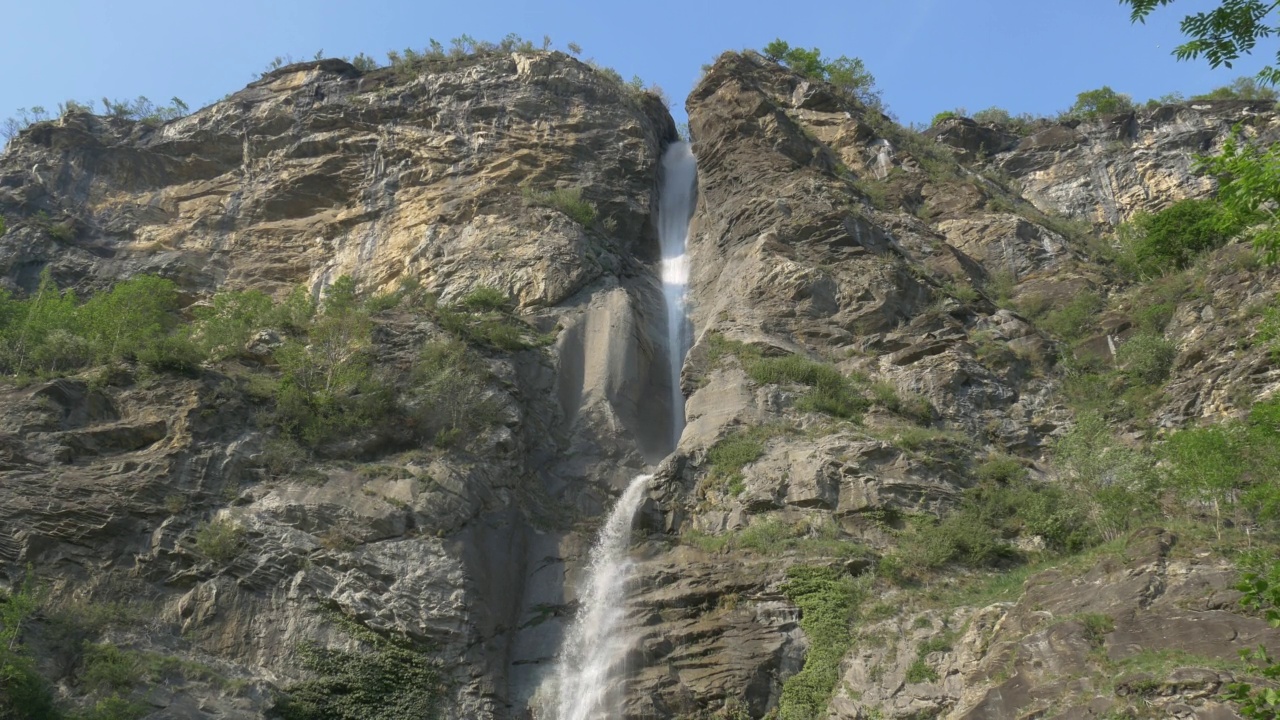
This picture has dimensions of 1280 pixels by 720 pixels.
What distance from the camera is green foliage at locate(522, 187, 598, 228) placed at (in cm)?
3428

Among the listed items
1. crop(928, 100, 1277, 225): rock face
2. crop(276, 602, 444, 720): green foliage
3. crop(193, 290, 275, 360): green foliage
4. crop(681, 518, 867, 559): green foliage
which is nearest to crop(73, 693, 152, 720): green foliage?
crop(276, 602, 444, 720): green foliage

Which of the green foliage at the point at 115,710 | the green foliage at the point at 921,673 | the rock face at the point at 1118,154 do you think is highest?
the rock face at the point at 1118,154

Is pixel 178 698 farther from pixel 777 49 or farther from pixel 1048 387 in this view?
pixel 777 49

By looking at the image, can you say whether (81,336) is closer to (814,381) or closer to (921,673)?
(814,381)

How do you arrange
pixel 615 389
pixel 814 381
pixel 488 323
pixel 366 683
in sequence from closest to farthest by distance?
1. pixel 366 683
2. pixel 814 381
3. pixel 615 389
4. pixel 488 323

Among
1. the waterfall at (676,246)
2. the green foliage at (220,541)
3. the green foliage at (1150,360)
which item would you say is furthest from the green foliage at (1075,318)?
the green foliage at (220,541)

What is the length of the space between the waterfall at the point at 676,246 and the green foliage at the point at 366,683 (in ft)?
36.5

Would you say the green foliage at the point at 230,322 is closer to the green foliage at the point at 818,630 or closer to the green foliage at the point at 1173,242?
the green foliage at the point at 818,630

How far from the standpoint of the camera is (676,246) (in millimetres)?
37750

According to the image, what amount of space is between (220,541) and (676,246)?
21.7 m

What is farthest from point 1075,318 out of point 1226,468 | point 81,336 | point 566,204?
point 81,336

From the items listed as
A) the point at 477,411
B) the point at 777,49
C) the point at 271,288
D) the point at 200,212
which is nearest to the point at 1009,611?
the point at 477,411

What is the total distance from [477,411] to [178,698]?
1005cm

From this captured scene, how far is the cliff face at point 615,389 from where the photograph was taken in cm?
1864
